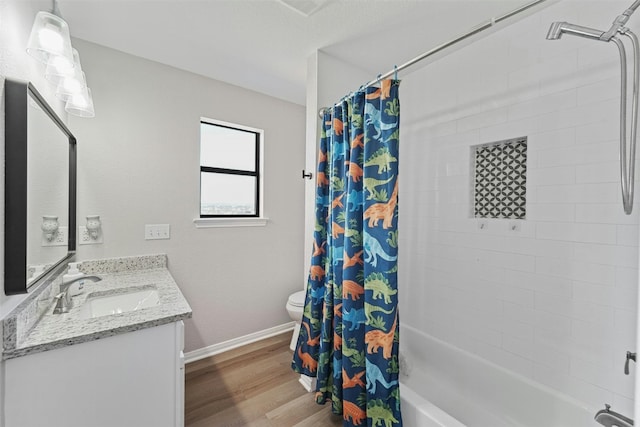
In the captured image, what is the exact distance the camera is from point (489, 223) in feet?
5.77

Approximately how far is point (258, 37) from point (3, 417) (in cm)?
216

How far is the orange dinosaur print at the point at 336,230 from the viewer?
158 centimetres

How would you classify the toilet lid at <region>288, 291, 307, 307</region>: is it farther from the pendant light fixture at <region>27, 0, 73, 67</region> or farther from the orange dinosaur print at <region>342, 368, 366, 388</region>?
the pendant light fixture at <region>27, 0, 73, 67</region>

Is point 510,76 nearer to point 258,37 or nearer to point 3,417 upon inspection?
point 258,37

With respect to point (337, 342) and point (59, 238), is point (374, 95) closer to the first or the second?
point (337, 342)

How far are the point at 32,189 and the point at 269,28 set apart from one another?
150 cm

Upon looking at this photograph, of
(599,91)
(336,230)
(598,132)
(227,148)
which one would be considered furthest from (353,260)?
(227,148)

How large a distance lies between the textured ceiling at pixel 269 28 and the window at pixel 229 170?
1.80 feet

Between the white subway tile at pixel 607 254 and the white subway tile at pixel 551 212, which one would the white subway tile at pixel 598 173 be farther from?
the white subway tile at pixel 607 254

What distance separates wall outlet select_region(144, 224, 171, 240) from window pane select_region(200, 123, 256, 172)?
651 millimetres

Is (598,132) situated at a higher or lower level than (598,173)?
higher

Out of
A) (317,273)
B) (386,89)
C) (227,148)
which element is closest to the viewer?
(386,89)

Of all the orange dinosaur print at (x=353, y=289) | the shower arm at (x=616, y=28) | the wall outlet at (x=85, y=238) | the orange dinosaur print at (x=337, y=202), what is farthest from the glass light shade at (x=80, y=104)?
the shower arm at (x=616, y=28)

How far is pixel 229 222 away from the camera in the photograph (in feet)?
7.94
